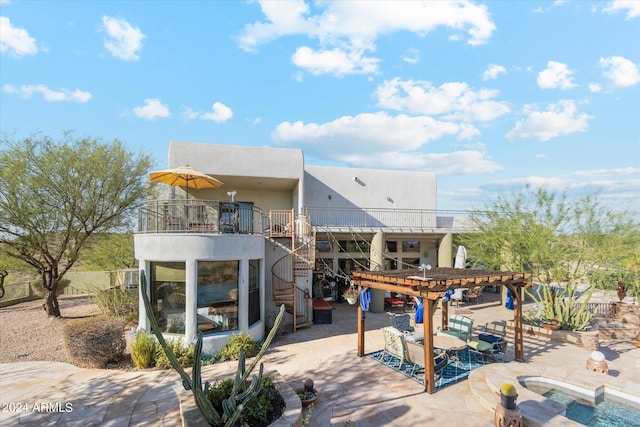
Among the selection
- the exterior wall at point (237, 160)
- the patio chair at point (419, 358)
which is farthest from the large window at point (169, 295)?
the patio chair at point (419, 358)

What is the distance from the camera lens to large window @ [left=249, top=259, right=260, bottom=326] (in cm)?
1087

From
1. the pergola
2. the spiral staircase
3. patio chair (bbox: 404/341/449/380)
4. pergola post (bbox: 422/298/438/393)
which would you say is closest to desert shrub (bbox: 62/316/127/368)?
the spiral staircase

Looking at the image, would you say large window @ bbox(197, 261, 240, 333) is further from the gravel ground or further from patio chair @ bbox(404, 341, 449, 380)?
patio chair @ bbox(404, 341, 449, 380)

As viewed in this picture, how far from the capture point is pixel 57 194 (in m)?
12.4

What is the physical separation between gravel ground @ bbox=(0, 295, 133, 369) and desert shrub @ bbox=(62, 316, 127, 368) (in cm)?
42

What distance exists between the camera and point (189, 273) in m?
9.38

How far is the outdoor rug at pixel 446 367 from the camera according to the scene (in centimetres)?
800

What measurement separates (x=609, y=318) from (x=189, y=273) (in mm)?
17376

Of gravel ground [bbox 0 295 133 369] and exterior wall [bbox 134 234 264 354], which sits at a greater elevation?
exterior wall [bbox 134 234 264 354]

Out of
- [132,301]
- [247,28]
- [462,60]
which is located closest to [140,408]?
[132,301]

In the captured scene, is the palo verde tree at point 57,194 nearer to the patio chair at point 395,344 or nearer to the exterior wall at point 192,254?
the exterior wall at point 192,254

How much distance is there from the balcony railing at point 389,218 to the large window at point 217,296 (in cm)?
708

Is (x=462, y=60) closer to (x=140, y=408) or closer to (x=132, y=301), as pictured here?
(x=140, y=408)

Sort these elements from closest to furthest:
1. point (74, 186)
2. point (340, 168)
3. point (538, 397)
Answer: point (538, 397), point (74, 186), point (340, 168)
